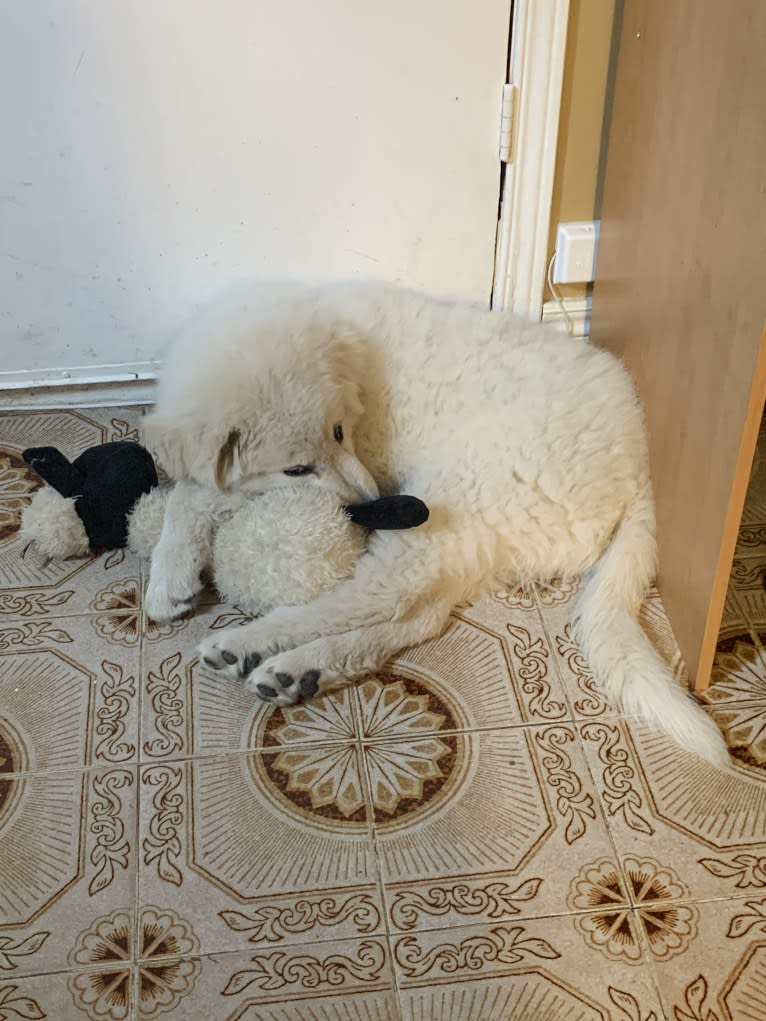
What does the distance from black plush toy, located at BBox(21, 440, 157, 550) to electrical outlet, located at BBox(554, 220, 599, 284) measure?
3.37 feet

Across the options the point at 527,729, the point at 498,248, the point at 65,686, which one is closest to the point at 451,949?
the point at 527,729

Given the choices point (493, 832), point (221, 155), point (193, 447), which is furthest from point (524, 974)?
point (221, 155)

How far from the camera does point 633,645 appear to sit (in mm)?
1729

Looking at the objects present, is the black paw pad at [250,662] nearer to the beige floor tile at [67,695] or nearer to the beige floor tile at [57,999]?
the beige floor tile at [67,695]

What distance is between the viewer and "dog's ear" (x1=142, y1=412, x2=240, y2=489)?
1.76m

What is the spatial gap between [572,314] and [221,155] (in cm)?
89

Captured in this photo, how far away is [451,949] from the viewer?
4.61ft

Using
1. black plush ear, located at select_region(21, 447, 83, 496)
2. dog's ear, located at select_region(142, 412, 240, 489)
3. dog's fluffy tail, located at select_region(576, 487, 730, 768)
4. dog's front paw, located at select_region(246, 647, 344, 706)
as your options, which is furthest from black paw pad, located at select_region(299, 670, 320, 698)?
black plush ear, located at select_region(21, 447, 83, 496)

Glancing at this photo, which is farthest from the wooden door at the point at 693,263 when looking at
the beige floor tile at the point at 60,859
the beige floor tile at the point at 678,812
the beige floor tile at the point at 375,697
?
the beige floor tile at the point at 60,859

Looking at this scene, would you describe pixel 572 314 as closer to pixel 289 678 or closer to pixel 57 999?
pixel 289 678

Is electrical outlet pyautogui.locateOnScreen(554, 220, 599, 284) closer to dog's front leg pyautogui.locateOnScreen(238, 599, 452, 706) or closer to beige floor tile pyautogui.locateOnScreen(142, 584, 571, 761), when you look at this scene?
beige floor tile pyautogui.locateOnScreen(142, 584, 571, 761)

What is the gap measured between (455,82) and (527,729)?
1.29 metres

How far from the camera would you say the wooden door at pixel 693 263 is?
4.86 feet

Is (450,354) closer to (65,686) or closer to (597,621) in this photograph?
(597,621)
